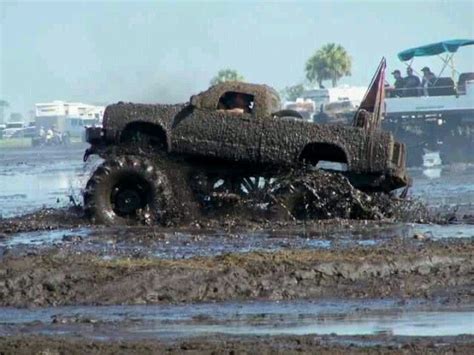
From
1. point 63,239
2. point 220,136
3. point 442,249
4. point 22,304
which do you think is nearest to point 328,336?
point 22,304

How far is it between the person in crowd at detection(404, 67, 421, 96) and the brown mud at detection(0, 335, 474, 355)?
35951 millimetres

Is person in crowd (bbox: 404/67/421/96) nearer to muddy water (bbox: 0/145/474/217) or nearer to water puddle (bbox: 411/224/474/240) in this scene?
muddy water (bbox: 0/145/474/217)

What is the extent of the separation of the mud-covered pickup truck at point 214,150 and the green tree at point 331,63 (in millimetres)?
83770

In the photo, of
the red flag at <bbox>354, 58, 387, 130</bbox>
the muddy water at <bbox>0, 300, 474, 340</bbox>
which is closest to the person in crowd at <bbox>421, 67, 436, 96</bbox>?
the red flag at <bbox>354, 58, 387, 130</bbox>

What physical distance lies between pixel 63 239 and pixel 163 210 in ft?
7.07

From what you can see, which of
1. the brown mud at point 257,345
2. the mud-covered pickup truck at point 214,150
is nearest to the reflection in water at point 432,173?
the mud-covered pickup truck at point 214,150

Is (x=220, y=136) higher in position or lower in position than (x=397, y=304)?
higher

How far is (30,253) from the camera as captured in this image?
1467 centimetres

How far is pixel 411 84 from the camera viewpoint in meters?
46.0

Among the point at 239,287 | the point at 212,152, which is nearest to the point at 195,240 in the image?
the point at 212,152

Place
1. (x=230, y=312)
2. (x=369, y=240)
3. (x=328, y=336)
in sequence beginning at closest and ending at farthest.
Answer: (x=328, y=336), (x=230, y=312), (x=369, y=240)

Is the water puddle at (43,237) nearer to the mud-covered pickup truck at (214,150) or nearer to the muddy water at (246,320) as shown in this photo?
the mud-covered pickup truck at (214,150)

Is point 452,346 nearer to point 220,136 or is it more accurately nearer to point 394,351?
point 394,351

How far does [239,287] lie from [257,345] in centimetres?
288
